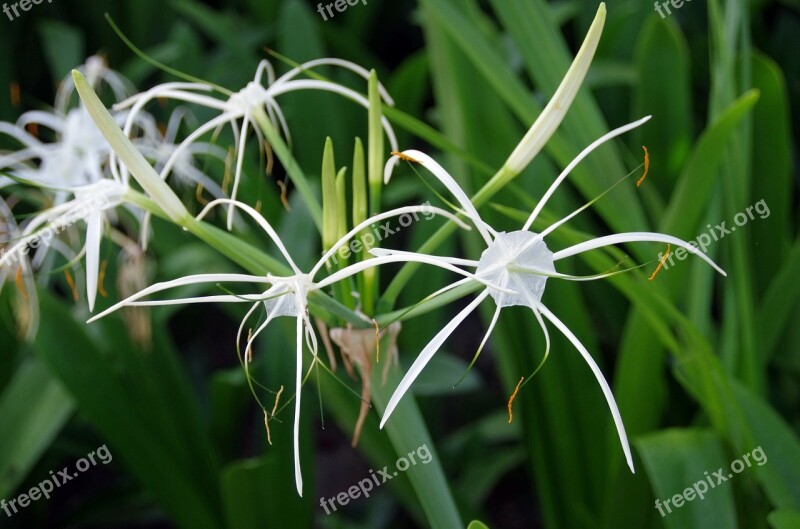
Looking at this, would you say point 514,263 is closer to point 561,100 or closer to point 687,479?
point 561,100

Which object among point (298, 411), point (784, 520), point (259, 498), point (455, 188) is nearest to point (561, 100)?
point (455, 188)

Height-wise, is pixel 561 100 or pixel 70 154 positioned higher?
pixel 70 154

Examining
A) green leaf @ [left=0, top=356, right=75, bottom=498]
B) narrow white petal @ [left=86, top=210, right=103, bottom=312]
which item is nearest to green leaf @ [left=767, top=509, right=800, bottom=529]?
narrow white petal @ [left=86, top=210, right=103, bottom=312]

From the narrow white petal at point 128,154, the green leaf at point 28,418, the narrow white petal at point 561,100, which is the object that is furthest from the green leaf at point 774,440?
the green leaf at point 28,418

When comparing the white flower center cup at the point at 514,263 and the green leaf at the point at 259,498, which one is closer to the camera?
the white flower center cup at the point at 514,263

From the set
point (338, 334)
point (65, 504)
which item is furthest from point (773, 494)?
point (65, 504)

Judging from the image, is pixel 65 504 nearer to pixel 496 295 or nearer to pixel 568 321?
pixel 568 321

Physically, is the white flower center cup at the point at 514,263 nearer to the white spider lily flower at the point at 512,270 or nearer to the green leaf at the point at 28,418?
the white spider lily flower at the point at 512,270
